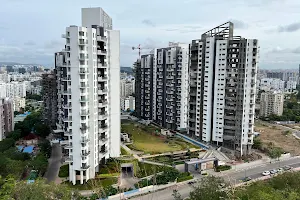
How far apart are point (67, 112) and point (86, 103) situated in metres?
1.67

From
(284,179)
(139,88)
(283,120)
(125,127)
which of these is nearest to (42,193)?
(284,179)

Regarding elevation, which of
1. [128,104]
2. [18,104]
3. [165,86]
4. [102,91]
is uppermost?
[165,86]

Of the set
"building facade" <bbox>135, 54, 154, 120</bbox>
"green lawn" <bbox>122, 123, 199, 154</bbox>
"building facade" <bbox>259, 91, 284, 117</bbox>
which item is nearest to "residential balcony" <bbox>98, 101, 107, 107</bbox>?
"green lawn" <bbox>122, 123, 199, 154</bbox>

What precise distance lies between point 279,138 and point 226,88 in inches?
606

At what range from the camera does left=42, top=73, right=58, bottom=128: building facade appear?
35.9 m

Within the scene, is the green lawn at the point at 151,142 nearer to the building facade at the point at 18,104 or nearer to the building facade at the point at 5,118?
the building facade at the point at 5,118

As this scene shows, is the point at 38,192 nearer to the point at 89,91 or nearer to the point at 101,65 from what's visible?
the point at 89,91

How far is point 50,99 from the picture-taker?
1457 inches

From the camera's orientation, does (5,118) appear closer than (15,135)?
No

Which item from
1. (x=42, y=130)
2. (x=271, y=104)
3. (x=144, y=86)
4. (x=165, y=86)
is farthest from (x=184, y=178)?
(x=271, y=104)

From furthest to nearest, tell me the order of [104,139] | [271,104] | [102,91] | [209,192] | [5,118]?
[271,104] < [5,118] < [104,139] < [102,91] < [209,192]

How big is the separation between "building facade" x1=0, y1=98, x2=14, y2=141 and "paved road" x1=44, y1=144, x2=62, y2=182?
324 inches

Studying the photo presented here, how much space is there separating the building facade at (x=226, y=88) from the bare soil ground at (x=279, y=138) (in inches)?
269

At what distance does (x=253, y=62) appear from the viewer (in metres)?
29.2
